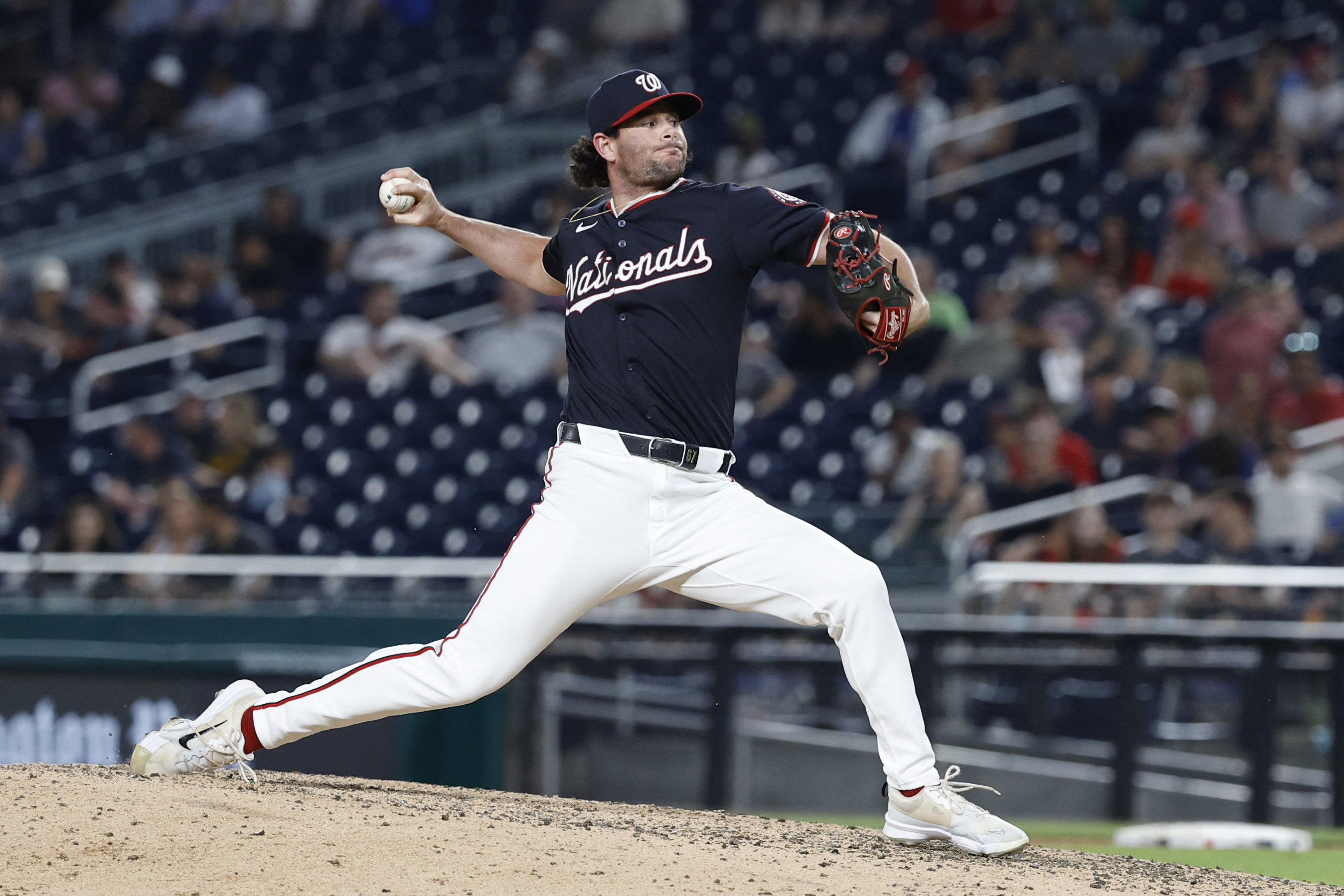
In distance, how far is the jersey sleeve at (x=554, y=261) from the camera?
431 cm

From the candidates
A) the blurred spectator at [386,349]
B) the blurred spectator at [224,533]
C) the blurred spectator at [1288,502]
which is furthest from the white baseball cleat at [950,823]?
the blurred spectator at [386,349]

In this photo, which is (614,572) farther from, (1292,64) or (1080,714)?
(1292,64)

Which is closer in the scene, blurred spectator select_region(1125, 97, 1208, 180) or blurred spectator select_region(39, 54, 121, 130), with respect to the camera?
blurred spectator select_region(1125, 97, 1208, 180)

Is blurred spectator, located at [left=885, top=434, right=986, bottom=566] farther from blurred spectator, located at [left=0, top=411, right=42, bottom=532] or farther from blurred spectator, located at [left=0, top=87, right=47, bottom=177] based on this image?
blurred spectator, located at [left=0, top=87, right=47, bottom=177]

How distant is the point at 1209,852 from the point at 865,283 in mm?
2849

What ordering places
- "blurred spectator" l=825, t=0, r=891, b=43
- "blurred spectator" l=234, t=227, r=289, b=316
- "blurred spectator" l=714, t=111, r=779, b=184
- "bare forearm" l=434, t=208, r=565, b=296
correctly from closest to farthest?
"bare forearm" l=434, t=208, r=565, b=296 → "blurred spectator" l=234, t=227, r=289, b=316 → "blurred spectator" l=714, t=111, r=779, b=184 → "blurred spectator" l=825, t=0, r=891, b=43

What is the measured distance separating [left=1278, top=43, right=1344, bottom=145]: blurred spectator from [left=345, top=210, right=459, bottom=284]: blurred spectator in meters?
5.32

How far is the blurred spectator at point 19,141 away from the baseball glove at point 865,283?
37.1 ft

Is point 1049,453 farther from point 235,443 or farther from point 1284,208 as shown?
point 235,443

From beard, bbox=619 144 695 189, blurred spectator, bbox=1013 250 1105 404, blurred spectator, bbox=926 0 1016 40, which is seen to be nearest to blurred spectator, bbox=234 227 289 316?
blurred spectator, bbox=1013 250 1105 404

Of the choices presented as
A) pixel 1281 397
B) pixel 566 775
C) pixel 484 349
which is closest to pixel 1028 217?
pixel 1281 397

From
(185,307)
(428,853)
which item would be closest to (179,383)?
(185,307)

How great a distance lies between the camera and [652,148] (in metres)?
4.07

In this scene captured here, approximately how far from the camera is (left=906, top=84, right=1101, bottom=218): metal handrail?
11.5 metres
